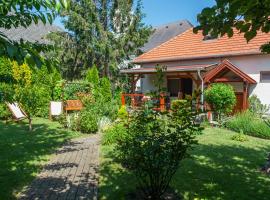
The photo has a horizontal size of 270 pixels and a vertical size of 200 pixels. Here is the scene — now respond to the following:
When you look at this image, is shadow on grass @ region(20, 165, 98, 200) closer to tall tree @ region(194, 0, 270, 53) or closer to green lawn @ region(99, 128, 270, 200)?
green lawn @ region(99, 128, 270, 200)

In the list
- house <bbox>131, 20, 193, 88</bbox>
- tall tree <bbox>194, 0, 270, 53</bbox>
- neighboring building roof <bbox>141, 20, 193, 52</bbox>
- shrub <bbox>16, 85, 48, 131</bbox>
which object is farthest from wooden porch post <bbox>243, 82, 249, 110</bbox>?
neighboring building roof <bbox>141, 20, 193, 52</bbox>

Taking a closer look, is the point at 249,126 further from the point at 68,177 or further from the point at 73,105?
the point at 73,105

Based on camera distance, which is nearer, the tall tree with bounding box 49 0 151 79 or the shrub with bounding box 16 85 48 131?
the shrub with bounding box 16 85 48 131

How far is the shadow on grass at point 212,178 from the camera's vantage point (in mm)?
5773

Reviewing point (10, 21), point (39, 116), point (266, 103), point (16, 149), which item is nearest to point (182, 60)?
point (266, 103)

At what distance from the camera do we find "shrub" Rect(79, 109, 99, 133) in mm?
12336

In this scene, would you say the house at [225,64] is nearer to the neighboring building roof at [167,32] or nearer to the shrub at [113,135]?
the shrub at [113,135]

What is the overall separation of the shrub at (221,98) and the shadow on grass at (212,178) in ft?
18.3

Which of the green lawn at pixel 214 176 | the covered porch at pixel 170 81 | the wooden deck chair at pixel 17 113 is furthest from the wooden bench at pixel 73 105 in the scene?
the green lawn at pixel 214 176

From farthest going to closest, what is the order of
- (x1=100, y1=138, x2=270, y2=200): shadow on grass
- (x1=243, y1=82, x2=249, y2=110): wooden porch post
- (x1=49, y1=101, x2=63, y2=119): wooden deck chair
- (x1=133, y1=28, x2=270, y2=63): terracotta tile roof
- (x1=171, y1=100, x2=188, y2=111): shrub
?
1. (x1=133, y1=28, x2=270, y2=63): terracotta tile roof
2. (x1=49, y1=101, x2=63, y2=119): wooden deck chair
3. (x1=243, y1=82, x2=249, y2=110): wooden porch post
4. (x1=100, y1=138, x2=270, y2=200): shadow on grass
5. (x1=171, y1=100, x2=188, y2=111): shrub

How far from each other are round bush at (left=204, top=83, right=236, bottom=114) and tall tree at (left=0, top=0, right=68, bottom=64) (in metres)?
11.9

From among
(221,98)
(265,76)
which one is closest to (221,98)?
(221,98)

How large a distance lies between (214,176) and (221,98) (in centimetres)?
820

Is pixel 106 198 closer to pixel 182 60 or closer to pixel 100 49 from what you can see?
pixel 182 60
